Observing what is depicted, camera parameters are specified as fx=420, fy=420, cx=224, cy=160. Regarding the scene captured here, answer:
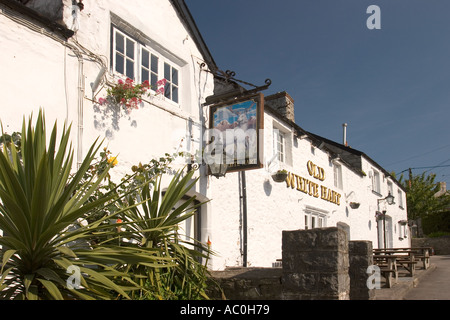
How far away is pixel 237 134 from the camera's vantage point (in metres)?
7.54

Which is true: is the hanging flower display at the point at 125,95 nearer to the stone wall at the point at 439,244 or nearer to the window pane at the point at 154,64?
the window pane at the point at 154,64

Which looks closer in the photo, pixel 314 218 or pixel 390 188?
pixel 314 218

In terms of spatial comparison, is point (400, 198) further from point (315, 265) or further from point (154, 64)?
point (315, 265)

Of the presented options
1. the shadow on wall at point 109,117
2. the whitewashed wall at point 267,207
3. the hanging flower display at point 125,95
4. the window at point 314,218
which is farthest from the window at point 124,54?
the window at point 314,218

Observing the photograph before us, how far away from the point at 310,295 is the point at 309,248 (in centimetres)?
52

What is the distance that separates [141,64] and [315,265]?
14.4 feet

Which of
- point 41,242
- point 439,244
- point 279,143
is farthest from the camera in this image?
point 439,244

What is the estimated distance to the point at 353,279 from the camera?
21.3 feet

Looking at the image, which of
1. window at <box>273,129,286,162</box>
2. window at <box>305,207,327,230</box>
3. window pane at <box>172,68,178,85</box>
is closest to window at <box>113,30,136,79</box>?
window pane at <box>172,68,178,85</box>

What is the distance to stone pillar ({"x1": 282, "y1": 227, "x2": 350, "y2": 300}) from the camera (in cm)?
465

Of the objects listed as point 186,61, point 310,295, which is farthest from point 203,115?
point 310,295

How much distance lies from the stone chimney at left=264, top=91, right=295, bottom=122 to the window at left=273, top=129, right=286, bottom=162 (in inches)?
51.7

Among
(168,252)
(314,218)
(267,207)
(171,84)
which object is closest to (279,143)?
(267,207)

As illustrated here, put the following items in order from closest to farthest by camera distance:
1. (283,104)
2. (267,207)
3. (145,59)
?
(145,59) → (267,207) → (283,104)
